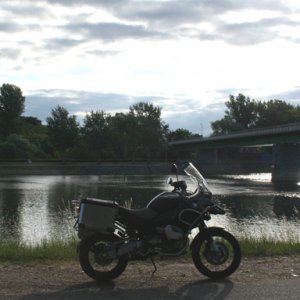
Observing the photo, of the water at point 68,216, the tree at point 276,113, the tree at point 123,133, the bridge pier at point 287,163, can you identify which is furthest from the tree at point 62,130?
the water at point 68,216

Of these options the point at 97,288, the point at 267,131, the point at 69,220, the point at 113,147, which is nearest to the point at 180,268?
the point at 97,288

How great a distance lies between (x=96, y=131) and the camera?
369ft

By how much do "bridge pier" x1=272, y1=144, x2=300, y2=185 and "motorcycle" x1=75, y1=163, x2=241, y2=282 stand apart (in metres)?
72.1

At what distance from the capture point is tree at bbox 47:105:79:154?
114m

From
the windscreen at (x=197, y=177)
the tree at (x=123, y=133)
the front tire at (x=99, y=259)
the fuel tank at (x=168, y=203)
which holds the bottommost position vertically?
the front tire at (x=99, y=259)

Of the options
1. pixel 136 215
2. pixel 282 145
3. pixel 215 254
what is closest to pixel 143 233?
pixel 136 215

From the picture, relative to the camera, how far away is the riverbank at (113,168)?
89812 millimetres

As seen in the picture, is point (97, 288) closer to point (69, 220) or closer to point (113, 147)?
point (69, 220)

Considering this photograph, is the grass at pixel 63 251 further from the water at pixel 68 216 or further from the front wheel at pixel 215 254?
the water at pixel 68 216

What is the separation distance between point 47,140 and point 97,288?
117751 millimetres

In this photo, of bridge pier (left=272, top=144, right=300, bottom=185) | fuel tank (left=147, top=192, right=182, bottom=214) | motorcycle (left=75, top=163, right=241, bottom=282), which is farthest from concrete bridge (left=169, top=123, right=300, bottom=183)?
fuel tank (left=147, top=192, right=182, bottom=214)

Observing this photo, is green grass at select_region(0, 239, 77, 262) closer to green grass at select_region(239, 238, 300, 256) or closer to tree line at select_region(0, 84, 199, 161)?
green grass at select_region(239, 238, 300, 256)

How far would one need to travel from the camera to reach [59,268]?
7.72 metres

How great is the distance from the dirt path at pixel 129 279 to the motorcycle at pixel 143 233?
0.24 meters
